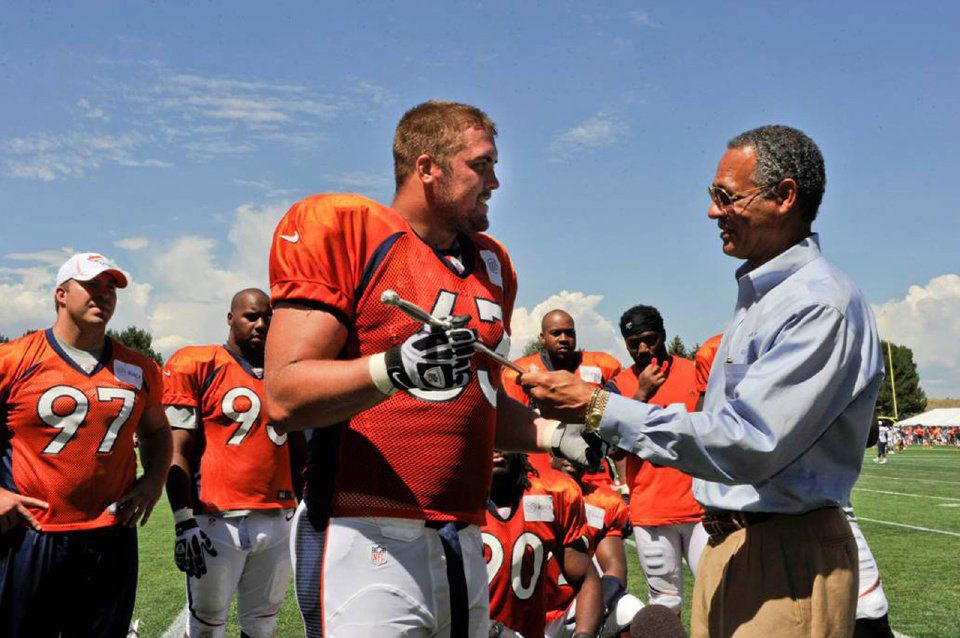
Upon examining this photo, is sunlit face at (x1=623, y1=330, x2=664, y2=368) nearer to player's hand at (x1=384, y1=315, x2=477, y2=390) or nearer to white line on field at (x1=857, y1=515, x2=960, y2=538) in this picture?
player's hand at (x1=384, y1=315, x2=477, y2=390)

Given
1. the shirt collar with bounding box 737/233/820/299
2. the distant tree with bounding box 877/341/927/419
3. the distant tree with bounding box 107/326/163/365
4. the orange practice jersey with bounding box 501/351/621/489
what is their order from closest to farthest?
the shirt collar with bounding box 737/233/820/299, the orange practice jersey with bounding box 501/351/621/489, the distant tree with bounding box 107/326/163/365, the distant tree with bounding box 877/341/927/419

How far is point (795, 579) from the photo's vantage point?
115 inches

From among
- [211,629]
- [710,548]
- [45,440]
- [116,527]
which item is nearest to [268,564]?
[211,629]

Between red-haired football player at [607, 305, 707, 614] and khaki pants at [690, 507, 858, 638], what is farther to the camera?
red-haired football player at [607, 305, 707, 614]

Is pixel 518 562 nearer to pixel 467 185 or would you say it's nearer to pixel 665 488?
pixel 467 185

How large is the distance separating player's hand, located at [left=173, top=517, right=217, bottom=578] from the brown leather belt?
406 centimetres

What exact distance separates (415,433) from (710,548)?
1.23 m

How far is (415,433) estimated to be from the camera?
2725mm

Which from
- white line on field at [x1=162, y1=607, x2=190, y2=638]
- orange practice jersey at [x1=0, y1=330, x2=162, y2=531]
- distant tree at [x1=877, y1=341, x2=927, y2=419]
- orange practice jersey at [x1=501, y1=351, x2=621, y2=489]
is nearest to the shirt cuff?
orange practice jersey at [x1=0, y1=330, x2=162, y2=531]

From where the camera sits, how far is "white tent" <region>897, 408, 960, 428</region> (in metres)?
80.4

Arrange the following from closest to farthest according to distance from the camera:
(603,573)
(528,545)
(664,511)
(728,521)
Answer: (728,521), (528,545), (603,573), (664,511)

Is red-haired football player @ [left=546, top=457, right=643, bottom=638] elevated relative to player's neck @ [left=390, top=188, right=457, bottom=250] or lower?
lower

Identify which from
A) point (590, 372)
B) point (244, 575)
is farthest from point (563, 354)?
point (244, 575)

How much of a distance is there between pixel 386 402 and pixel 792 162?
5.20 feet
